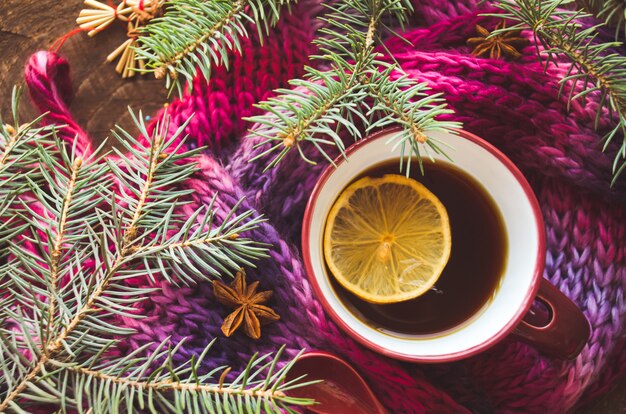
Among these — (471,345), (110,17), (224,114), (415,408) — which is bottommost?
(415,408)

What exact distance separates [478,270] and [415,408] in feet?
0.70

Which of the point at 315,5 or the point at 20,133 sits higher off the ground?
the point at 315,5

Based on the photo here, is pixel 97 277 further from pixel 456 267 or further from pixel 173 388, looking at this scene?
pixel 456 267

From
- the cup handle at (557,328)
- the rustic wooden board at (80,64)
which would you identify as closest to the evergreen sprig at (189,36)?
the rustic wooden board at (80,64)

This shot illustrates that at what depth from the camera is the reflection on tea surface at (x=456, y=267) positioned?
88 centimetres

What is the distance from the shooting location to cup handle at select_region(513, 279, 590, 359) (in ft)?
2.60

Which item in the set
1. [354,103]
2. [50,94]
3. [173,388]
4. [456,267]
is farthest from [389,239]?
[50,94]

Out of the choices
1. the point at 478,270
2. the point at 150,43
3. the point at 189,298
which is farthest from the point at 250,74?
the point at 478,270

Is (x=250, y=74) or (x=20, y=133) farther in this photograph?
(x=250, y=74)

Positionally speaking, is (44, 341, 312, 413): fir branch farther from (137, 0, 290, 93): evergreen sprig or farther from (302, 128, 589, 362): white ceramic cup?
(137, 0, 290, 93): evergreen sprig

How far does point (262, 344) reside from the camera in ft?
2.87

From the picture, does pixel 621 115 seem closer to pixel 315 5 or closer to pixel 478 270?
pixel 478 270

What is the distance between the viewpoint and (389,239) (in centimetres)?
89

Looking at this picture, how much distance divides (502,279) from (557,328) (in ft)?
0.33
